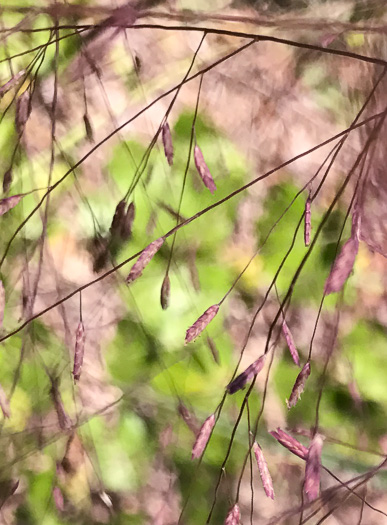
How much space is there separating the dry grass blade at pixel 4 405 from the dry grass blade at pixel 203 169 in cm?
30

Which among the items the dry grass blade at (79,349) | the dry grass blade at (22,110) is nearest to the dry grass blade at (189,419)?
the dry grass blade at (79,349)

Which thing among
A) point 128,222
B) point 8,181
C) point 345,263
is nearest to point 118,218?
point 128,222

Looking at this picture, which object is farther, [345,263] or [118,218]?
A: [118,218]

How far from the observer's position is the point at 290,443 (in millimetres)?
404

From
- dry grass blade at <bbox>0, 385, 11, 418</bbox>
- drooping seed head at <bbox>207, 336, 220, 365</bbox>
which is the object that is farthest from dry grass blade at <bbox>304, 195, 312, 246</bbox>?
dry grass blade at <bbox>0, 385, 11, 418</bbox>

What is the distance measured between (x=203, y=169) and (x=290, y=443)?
250mm

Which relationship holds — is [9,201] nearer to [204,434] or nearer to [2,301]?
[2,301]

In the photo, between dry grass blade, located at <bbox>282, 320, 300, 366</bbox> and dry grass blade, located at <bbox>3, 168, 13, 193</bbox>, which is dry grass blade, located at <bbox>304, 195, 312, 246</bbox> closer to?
dry grass blade, located at <bbox>282, 320, 300, 366</bbox>

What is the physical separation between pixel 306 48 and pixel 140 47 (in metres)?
0.16

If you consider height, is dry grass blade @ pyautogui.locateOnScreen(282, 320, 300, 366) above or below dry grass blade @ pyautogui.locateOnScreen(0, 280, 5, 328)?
below

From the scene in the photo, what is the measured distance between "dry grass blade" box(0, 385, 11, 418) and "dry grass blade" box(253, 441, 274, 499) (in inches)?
10.1

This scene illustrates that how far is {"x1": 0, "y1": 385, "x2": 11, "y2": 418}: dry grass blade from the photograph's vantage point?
486 mm

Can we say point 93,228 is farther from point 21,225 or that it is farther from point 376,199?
point 376,199

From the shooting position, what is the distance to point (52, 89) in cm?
47
